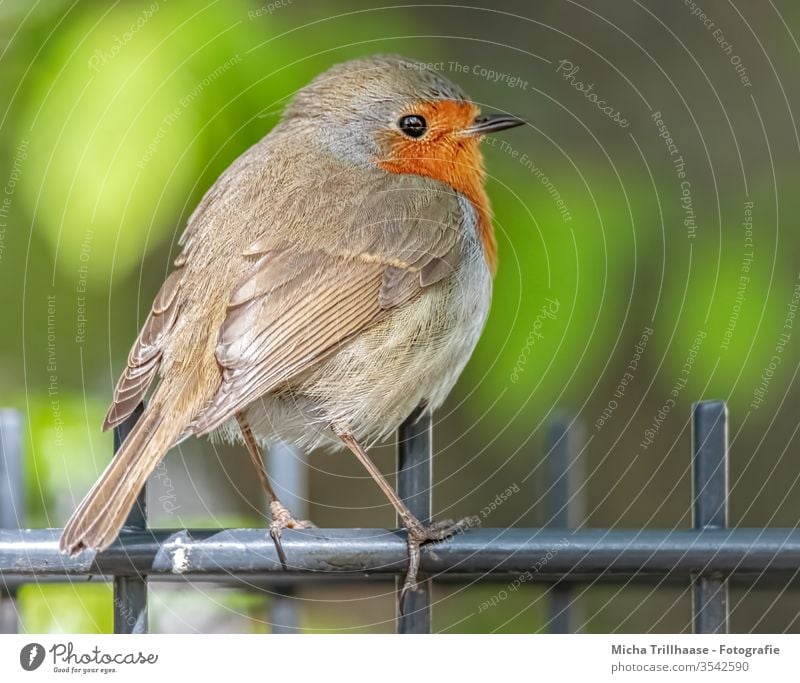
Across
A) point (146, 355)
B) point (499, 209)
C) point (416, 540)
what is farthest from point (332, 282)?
point (416, 540)

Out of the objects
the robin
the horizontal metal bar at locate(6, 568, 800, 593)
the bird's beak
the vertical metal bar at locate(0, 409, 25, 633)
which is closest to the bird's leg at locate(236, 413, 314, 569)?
the robin

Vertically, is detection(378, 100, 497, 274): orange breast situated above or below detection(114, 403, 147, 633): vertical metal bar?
above

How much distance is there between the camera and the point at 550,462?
2.11 m

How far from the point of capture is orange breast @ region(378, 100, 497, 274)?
2.47m

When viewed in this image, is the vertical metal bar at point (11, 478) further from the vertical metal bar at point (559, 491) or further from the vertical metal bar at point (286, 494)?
the vertical metal bar at point (559, 491)

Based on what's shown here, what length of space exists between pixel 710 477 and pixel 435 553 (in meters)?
0.45

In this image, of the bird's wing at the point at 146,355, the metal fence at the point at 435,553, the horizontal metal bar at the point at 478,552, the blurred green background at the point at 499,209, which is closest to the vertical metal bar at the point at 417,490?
the metal fence at the point at 435,553

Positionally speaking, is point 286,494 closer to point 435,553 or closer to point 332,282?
point 332,282

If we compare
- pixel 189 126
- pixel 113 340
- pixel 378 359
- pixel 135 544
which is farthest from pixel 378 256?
pixel 135 544

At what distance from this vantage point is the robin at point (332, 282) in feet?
6.90

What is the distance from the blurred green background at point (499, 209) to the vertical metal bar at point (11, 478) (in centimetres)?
7

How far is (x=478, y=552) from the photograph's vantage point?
1824 millimetres

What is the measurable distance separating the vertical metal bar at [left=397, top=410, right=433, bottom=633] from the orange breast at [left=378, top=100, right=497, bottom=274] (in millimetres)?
688

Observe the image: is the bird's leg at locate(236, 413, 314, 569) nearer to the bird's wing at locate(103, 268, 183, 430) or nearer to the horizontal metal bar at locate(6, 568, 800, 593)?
the horizontal metal bar at locate(6, 568, 800, 593)
